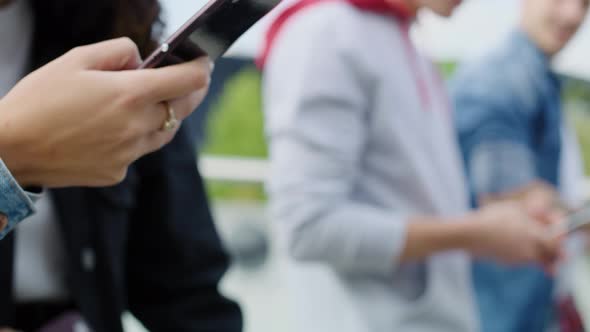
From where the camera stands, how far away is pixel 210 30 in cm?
62

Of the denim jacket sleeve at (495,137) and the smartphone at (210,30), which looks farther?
the denim jacket sleeve at (495,137)

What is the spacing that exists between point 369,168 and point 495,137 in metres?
0.41

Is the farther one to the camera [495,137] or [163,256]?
[495,137]

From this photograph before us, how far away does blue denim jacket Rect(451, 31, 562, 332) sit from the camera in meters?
1.65

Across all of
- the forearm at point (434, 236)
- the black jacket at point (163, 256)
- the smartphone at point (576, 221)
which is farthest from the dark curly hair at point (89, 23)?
the smartphone at point (576, 221)

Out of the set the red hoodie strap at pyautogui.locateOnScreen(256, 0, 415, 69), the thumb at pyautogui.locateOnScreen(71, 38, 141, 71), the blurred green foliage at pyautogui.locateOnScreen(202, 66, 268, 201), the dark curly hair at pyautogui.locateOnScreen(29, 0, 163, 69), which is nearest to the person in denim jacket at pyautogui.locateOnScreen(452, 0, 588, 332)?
the red hoodie strap at pyautogui.locateOnScreen(256, 0, 415, 69)

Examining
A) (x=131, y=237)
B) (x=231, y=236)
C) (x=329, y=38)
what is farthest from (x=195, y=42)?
(x=231, y=236)

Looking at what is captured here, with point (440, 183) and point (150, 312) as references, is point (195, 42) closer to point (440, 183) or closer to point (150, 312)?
point (150, 312)

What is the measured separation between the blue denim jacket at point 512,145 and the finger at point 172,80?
1.07 metres

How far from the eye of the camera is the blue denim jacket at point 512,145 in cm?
→ 165

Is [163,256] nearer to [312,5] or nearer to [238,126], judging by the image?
[312,5]

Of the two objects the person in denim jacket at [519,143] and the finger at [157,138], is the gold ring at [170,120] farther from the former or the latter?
the person in denim jacket at [519,143]

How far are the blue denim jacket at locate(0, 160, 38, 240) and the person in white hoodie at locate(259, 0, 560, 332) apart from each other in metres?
0.69

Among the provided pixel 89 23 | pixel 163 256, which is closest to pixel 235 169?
pixel 163 256
